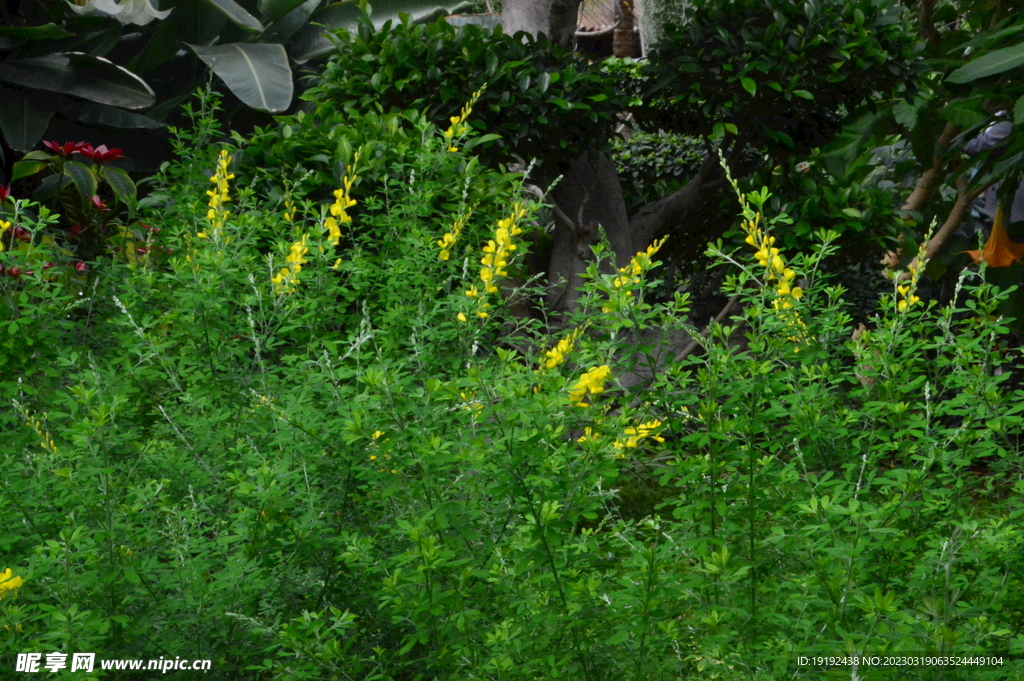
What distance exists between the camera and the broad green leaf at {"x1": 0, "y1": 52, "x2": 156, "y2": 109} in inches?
318

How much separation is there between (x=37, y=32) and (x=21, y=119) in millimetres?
700

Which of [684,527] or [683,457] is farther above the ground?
[683,457]

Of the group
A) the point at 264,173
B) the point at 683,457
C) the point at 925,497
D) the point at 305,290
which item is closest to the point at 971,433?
the point at 925,497

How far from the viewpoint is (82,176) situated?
4.52 metres

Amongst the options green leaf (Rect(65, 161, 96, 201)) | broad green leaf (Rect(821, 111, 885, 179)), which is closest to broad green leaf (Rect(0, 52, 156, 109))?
green leaf (Rect(65, 161, 96, 201))

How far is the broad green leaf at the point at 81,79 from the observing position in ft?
26.5

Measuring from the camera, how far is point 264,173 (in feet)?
12.0

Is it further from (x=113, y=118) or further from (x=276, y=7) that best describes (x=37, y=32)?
(x=276, y=7)

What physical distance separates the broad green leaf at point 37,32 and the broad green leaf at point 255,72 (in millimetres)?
1035

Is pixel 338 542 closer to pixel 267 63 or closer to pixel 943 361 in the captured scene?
pixel 943 361

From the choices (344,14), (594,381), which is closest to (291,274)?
(594,381)

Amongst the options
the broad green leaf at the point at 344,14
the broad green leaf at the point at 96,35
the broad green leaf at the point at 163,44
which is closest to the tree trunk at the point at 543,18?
the broad green leaf at the point at 344,14

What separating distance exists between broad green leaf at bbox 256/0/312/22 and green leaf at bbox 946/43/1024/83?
20.5 feet

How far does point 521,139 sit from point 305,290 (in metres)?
1.77
